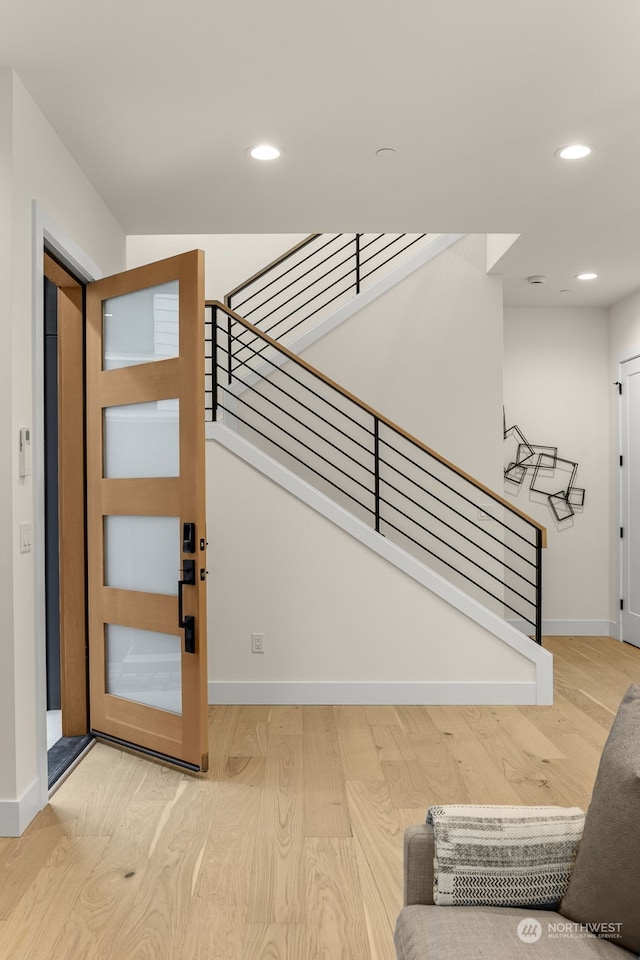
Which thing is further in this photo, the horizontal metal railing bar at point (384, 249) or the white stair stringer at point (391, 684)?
the horizontal metal railing bar at point (384, 249)

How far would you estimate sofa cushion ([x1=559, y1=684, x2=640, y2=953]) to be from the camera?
1.35 m

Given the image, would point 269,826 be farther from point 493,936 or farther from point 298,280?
point 298,280

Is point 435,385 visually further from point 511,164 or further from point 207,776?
point 207,776

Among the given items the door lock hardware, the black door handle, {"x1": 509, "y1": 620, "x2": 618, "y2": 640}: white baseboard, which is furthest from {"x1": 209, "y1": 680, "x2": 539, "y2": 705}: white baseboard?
{"x1": 509, "y1": 620, "x2": 618, "y2": 640}: white baseboard

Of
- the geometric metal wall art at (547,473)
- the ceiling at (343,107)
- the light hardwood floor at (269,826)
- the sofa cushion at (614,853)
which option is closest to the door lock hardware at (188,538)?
the light hardwood floor at (269,826)

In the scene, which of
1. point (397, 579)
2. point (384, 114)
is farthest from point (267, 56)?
point (397, 579)

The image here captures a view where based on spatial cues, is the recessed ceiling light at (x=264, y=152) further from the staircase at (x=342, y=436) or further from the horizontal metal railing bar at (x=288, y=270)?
the horizontal metal railing bar at (x=288, y=270)

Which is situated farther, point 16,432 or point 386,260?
point 386,260

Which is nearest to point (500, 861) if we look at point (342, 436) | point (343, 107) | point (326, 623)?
point (343, 107)

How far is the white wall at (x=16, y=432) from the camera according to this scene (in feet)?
9.28

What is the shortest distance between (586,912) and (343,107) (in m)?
2.89

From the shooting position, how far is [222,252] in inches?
253

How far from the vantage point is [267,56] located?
Answer: 273 cm

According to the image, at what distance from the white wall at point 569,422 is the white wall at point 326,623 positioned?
2407 mm
